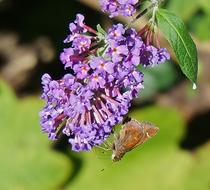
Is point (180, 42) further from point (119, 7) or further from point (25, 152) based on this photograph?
point (25, 152)

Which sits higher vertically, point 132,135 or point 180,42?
point 180,42

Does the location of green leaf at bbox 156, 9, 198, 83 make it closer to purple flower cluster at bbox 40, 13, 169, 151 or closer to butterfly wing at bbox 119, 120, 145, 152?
purple flower cluster at bbox 40, 13, 169, 151

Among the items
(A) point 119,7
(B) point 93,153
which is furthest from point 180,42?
(B) point 93,153

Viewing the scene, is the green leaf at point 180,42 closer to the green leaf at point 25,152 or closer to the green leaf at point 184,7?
→ the green leaf at point 184,7

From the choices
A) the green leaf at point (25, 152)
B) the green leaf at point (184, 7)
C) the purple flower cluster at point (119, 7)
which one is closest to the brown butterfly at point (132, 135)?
the purple flower cluster at point (119, 7)

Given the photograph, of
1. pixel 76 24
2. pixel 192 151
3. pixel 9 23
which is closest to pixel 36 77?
pixel 9 23

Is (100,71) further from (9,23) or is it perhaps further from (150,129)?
(9,23)
